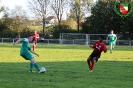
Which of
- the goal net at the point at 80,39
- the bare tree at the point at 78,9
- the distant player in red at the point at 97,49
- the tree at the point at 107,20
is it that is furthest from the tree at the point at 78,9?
the distant player in red at the point at 97,49

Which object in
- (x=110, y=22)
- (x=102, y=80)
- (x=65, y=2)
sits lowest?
(x=102, y=80)

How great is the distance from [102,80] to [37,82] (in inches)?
101

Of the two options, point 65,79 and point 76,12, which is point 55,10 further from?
point 65,79

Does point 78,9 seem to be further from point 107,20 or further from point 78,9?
point 107,20

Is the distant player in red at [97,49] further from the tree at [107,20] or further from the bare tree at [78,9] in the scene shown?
the bare tree at [78,9]

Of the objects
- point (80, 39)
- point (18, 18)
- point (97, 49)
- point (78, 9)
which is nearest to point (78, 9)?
point (78, 9)

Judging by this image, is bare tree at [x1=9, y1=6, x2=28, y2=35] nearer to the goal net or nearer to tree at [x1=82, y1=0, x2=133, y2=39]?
the goal net

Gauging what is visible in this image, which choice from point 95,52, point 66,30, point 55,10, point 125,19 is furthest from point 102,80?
point 55,10

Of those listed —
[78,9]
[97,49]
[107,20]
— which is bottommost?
[97,49]

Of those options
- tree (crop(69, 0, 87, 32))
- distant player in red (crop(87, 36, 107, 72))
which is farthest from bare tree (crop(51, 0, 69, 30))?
distant player in red (crop(87, 36, 107, 72))

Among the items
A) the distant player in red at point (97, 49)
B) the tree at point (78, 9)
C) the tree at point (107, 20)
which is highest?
the tree at point (78, 9)

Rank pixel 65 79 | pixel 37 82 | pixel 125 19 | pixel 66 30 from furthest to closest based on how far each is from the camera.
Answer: pixel 66 30
pixel 125 19
pixel 65 79
pixel 37 82

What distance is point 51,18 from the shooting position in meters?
84.6

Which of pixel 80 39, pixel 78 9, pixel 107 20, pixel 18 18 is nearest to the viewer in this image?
pixel 80 39
